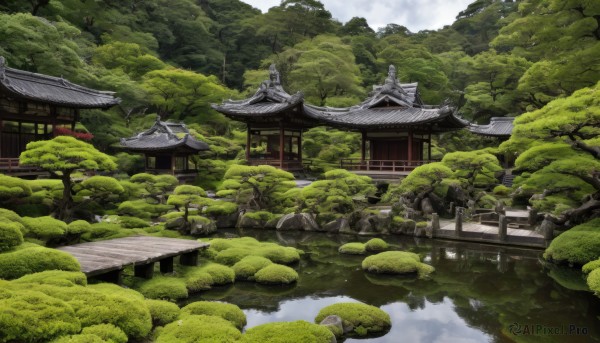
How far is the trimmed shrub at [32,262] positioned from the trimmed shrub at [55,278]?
2.07 ft

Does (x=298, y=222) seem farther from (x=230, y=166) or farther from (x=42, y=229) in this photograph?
(x=42, y=229)

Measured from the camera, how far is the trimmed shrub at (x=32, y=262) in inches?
314

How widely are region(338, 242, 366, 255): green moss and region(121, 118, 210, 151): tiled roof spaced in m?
15.8

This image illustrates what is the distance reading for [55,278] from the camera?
287 inches

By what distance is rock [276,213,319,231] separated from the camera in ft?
67.9

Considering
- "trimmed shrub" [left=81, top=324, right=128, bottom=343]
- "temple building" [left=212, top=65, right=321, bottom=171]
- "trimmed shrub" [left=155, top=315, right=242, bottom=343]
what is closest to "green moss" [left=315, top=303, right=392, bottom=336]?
"trimmed shrub" [left=155, top=315, right=242, bottom=343]

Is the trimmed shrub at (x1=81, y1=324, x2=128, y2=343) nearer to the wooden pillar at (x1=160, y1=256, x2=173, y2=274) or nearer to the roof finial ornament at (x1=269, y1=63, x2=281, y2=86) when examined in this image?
the wooden pillar at (x1=160, y1=256, x2=173, y2=274)

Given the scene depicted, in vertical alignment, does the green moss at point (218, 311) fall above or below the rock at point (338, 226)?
below

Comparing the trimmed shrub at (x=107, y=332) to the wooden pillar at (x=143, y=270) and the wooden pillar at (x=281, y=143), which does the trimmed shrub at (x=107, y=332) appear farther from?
the wooden pillar at (x=281, y=143)

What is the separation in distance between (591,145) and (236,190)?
14.7m

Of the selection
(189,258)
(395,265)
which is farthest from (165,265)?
(395,265)

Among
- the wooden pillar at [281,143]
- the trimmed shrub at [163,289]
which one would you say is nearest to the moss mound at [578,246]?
the trimmed shrub at [163,289]

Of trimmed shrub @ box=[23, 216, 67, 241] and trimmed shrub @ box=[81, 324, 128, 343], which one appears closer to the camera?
trimmed shrub @ box=[81, 324, 128, 343]

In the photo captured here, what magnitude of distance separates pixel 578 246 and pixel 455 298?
4.86 metres
